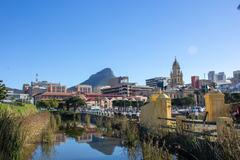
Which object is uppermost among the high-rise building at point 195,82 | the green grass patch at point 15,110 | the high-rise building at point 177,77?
the high-rise building at point 177,77

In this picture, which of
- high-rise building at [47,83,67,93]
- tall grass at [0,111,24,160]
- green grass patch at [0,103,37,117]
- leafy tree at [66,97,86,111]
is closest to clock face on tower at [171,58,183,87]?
high-rise building at [47,83,67,93]

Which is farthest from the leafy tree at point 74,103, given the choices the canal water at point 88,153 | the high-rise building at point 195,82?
the canal water at point 88,153

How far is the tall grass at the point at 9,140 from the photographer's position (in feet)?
21.9

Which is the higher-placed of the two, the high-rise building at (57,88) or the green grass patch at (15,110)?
the high-rise building at (57,88)

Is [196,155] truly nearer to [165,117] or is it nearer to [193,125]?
[193,125]

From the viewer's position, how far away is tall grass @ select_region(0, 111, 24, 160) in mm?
6665

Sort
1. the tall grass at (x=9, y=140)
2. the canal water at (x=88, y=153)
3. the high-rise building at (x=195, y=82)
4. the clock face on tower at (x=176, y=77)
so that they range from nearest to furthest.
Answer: the tall grass at (x=9, y=140)
the canal water at (x=88, y=153)
the high-rise building at (x=195, y=82)
the clock face on tower at (x=176, y=77)

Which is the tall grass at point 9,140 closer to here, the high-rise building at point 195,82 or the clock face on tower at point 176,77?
the high-rise building at point 195,82

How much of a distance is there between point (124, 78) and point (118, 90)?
1879 inches

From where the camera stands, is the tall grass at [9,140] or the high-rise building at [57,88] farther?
the high-rise building at [57,88]

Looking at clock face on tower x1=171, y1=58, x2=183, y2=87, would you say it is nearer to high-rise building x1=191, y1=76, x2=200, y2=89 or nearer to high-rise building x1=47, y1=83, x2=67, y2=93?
high-rise building x1=191, y1=76, x2=200, y2=89

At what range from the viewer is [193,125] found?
11.1 m

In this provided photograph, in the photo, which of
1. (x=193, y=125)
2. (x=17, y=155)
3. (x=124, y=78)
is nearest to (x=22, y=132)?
(x=17, y=155)

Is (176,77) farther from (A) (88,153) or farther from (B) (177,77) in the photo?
(A) (88,153)
